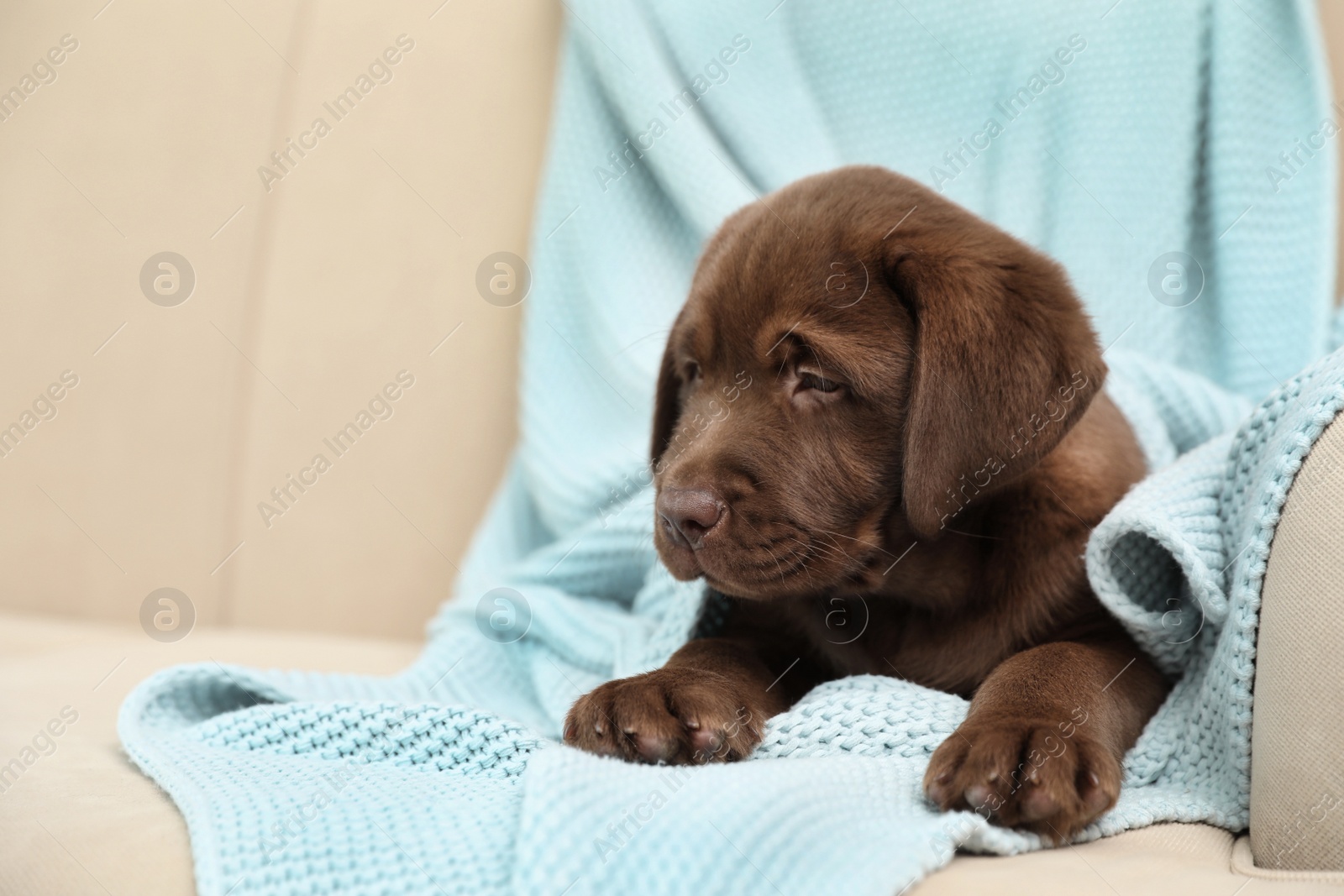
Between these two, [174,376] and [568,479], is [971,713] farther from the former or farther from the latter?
[174,376]

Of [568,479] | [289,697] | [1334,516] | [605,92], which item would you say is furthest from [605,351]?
[1334,516]

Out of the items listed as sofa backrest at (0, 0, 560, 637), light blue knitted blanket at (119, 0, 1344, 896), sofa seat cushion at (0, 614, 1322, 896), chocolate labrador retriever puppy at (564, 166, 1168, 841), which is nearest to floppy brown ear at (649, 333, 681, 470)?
chocolate labrador retriever puppy at (564, 166, 1168, 841)

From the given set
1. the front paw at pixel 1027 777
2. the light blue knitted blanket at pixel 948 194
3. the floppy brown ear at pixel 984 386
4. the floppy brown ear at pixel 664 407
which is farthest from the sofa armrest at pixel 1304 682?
the floppy brown ear at pixel 664 407

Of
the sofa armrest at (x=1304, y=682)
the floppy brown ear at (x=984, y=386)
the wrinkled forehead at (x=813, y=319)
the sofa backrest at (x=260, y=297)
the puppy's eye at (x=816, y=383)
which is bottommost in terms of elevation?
the sofa armrest at (x=1304, y=682)

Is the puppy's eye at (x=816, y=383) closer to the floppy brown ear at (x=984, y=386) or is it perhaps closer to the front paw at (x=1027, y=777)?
the floppy brown ear at (x=984, y=386)

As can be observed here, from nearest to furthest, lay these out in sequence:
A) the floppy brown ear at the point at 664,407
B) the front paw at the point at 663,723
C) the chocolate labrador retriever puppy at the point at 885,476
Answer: the front paw at the point at 663,723, the chocolate labrador retriever puppy at the point at 885,476, the floppy brown ear at the point at 664,407

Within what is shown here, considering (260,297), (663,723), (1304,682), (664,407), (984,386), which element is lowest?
(1304,682)

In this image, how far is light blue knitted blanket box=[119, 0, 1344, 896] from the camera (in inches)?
59.3

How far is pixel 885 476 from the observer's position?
1.74 metres

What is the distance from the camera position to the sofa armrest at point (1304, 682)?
1.29 meters

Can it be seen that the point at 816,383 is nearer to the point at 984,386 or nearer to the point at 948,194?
the point at 984,386

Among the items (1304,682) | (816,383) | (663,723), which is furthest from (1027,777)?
(816,383)

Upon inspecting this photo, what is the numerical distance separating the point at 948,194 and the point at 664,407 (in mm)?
1265

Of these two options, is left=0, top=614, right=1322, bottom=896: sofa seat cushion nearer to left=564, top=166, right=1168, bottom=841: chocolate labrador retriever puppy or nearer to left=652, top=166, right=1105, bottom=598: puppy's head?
left=564, top=166, right=1168, bottom=841: chocolate labrador retriever puppy
